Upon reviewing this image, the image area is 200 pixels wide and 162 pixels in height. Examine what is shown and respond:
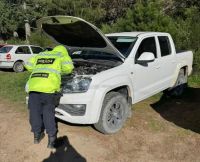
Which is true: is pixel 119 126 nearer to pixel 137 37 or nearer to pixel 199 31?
pixel 137 37

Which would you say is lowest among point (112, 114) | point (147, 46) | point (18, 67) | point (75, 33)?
point (18, 67)

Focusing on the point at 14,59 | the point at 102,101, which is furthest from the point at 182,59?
the point at 14,59

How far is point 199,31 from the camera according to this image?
537 inches

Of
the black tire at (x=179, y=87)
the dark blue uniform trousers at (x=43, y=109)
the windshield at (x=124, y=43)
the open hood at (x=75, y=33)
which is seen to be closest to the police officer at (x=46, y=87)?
the dark blue uniform trousers at (x=43, y=109)

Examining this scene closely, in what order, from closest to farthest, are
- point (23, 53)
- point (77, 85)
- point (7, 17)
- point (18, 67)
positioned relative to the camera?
point (77, 85) < point (18, 67) < point (23, 53) < point (7, 17)

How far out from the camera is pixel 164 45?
28.5 ft

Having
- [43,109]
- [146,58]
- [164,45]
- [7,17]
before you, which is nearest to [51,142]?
[43,109]

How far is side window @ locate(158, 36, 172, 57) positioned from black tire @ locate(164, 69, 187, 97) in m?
1.00

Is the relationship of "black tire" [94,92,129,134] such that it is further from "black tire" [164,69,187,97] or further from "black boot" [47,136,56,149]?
"black tire" [164,69,187,97]

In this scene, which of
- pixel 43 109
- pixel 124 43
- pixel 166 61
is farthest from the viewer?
pixel 166 61

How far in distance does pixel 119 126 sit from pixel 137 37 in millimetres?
2028

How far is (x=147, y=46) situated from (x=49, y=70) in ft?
9.50

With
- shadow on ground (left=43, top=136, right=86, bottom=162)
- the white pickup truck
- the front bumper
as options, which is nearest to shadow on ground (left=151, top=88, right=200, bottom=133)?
the white pickup truck

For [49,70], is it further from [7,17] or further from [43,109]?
[7,17]
